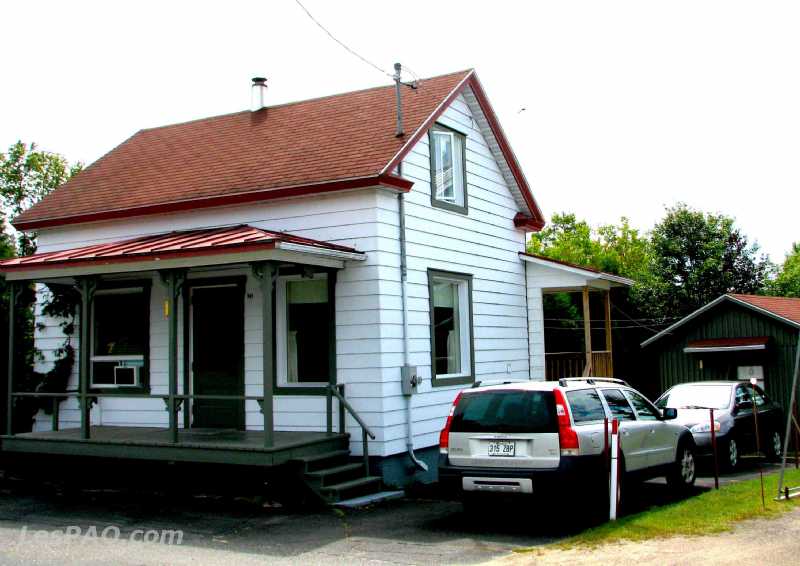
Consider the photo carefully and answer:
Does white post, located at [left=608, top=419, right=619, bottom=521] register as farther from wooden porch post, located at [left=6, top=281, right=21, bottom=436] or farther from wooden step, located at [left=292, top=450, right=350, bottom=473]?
wooden porch post, located at [left=6, top=281, right=21, bottom=436]

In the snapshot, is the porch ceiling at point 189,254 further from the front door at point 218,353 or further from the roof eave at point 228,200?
the front door at point 218,353

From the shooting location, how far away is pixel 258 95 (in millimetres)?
17703

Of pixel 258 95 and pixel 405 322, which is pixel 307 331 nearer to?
pixel 405 322

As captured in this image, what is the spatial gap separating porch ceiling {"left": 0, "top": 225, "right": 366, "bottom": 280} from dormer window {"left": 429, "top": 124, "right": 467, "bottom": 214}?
2.71 m

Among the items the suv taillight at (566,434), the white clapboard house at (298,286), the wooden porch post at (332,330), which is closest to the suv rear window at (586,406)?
the suv taillight at (566,434)

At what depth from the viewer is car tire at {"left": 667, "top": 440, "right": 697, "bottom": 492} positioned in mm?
11492

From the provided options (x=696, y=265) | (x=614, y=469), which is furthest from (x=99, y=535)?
(x=696, y=265)

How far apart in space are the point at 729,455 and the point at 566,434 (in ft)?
22.4

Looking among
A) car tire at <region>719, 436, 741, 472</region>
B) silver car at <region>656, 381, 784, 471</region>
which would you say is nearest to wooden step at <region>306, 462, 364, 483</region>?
silver car at <region>656, 381, 784, 471</region>

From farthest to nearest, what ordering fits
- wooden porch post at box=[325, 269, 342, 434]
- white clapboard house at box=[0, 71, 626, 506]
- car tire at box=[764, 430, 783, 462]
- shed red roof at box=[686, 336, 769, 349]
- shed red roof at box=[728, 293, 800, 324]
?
1. shed red roof at box=[728, 293, 800, 324]
2. shed red roof at box=[686, 336, 769, 349]
3. car tire at box=[764, 430, 783, 462]
4. wooden porch post at box=[325, 269, 342, 434]
5. white clapboard house at box=[0, 71, 626, 506]

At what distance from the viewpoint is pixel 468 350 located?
14.9 metres

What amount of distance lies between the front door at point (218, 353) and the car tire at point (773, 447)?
10.2 meters

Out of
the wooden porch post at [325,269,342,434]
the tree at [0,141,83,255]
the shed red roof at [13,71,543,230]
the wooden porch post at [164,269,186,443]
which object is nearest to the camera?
the wooden porch post at [164,269,186,443]

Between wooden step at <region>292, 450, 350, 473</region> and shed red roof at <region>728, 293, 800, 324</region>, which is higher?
shed red roof at <region>728, 293, 800, 324</region>
